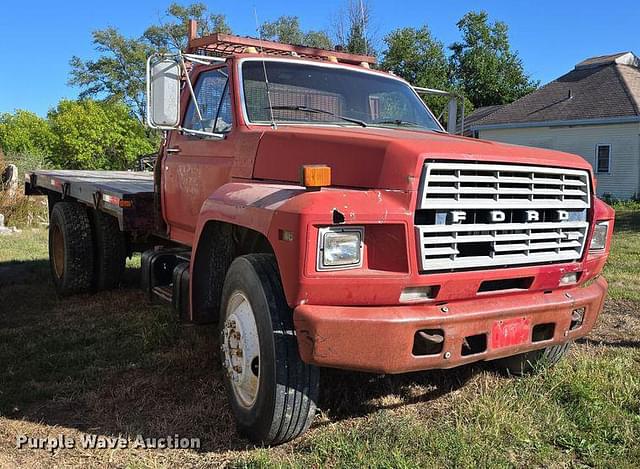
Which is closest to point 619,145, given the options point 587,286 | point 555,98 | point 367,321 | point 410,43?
point 555,98

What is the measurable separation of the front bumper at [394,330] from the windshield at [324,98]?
5.33ft

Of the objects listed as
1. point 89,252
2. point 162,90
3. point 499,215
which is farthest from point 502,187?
point 89,252

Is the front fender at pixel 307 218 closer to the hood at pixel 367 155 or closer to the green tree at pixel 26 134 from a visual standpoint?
the hood at pixel 367 155

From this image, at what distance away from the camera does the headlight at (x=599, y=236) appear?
12.4ft

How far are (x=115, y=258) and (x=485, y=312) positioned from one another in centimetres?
481

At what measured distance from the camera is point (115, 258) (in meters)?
6.78

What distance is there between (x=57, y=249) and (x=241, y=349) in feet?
15.5

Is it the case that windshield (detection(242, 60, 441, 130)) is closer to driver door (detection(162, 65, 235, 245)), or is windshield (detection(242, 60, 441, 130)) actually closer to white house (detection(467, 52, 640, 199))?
driver door (detection(162, 65, 235, 245))

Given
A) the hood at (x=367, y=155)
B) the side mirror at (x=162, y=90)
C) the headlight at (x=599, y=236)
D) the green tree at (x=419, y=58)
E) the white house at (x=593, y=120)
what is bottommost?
the headlight at (x=599, y=236)

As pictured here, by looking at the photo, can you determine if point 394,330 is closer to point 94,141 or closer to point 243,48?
point 243,48

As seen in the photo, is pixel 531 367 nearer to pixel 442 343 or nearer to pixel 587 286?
pixel 587 286

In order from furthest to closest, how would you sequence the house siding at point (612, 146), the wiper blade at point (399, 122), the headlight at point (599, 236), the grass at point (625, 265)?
1. the house siding at point (612, 146)
2. the grass at point (625, 265)
3. the wiper blade at point (399, 122)
4. the headlight at point (599, 236)

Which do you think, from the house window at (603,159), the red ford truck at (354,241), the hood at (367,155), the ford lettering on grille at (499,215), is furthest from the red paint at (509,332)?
the house window at (603,159)

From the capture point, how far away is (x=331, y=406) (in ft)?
12.5
